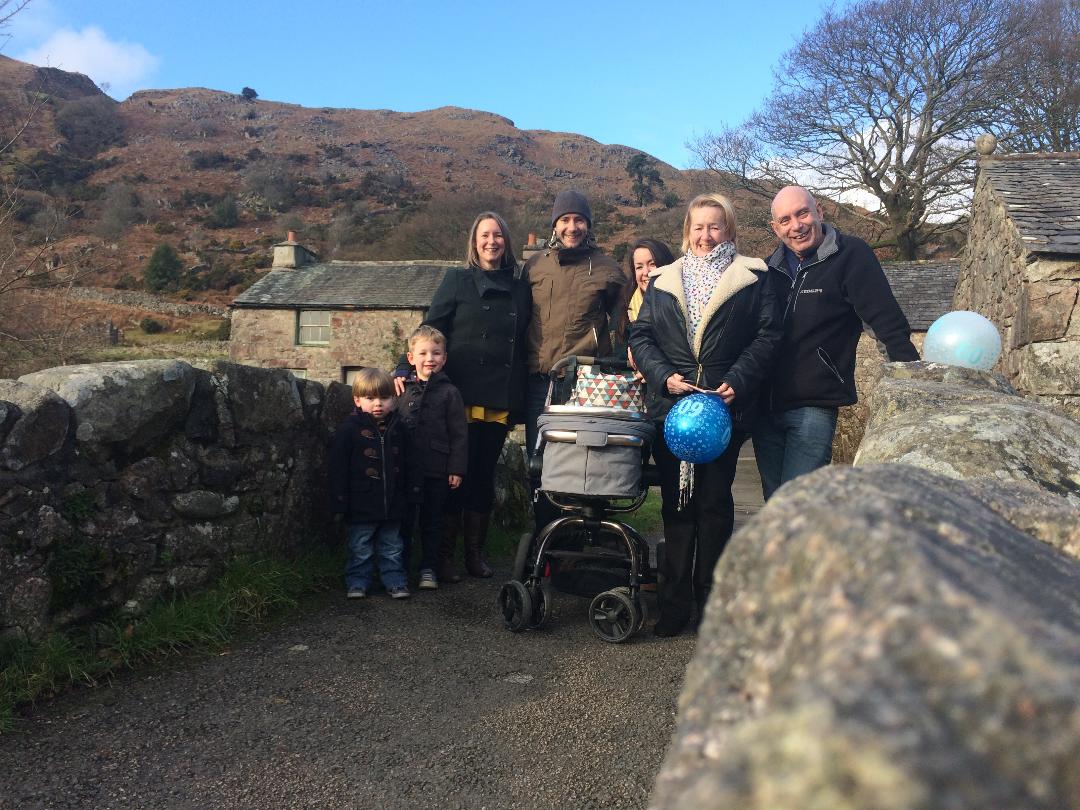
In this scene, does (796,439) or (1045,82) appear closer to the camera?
Result: (796,439)

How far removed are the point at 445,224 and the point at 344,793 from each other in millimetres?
45920

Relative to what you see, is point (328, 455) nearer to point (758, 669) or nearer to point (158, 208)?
point (758, 669)

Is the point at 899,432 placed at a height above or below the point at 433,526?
above

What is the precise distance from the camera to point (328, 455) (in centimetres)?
516

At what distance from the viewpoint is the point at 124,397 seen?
369 centimetres

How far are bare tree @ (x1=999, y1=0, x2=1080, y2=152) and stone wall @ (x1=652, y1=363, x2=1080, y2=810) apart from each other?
91.5 feet

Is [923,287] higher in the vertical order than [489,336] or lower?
higher

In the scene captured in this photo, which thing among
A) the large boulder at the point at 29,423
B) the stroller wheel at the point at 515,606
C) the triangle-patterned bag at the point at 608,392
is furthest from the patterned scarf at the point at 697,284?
the large boulder at the point at 29,423

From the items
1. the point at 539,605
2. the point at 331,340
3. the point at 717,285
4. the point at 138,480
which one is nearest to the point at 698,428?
the point at 717,285

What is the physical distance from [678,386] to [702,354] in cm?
21

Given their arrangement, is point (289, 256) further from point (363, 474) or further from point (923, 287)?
point (363, 474)

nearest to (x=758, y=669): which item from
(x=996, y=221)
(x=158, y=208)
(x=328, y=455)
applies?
(x=328, y=455)

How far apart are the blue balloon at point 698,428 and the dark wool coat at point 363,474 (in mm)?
1917

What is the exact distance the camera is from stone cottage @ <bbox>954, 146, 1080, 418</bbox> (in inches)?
330
